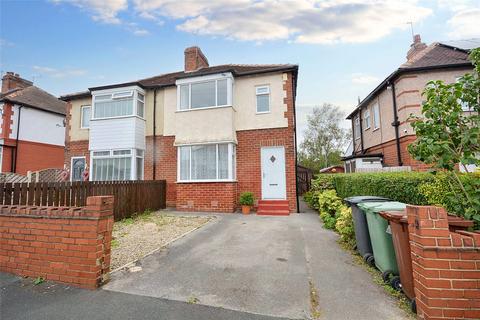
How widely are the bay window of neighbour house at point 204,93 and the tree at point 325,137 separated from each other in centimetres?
1987

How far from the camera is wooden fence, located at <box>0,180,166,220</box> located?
5562mm

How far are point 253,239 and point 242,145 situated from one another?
18.0 ft

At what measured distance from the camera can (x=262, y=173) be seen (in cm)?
1021

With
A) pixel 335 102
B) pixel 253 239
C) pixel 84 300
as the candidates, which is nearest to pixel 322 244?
pixel 253 239

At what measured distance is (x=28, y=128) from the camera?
17.0 m

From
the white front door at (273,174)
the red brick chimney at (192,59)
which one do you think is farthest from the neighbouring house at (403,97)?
the red brick chimney at (192,59)

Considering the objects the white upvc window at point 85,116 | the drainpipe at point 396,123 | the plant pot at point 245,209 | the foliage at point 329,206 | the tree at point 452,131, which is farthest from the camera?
the white upvc window at point 85,116

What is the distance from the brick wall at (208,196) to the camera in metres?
9.73

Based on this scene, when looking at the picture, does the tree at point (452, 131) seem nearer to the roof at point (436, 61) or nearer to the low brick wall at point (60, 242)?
the low brick wall at point (60, 242)

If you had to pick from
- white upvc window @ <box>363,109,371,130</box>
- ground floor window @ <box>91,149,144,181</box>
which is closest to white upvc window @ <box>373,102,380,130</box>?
white upvc window @ <box>363,109,371,130</box>

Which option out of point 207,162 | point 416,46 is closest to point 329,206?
point 207,162

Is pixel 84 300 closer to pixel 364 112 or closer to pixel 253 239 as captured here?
pixel 253 239

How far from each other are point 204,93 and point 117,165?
574 cm

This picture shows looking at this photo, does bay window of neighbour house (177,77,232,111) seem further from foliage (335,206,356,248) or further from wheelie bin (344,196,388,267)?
wheelie bin (344,196,388,267)
